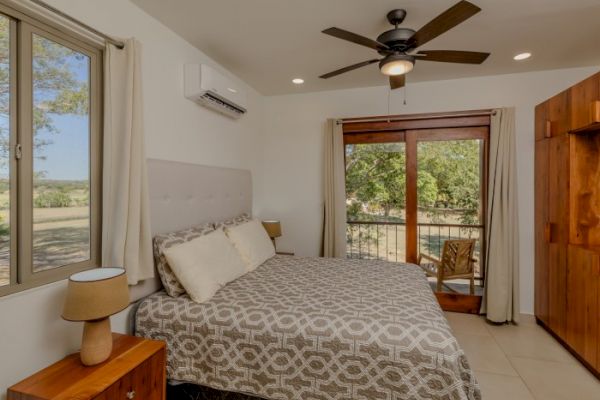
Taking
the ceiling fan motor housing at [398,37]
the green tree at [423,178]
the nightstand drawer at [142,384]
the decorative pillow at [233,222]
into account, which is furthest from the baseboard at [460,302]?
the nightstand drawer at [142,384]

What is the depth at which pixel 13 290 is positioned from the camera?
1.42m

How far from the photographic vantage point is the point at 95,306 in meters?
1.35

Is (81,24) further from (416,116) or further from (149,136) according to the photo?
(416,116)

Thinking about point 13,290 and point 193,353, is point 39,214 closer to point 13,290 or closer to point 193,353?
point 13,290

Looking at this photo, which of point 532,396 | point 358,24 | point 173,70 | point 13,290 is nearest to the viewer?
point 13,290

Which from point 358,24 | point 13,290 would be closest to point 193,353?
point 13,290

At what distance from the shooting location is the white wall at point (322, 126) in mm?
3195

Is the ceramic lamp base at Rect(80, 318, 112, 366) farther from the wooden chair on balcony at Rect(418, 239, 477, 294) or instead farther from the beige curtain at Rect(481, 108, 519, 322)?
the beige curtain at Rect(481, 108, 519, 322)

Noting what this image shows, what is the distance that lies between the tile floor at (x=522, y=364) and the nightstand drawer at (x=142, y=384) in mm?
2040

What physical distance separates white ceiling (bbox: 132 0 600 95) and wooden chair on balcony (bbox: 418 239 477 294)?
1.76 metres

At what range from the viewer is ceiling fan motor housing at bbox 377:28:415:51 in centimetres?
196

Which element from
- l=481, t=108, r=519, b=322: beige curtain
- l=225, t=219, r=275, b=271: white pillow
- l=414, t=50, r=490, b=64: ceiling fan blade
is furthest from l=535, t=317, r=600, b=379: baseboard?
l=225, t=219, r=275, b=271: white pillow

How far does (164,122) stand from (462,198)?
3.11 meters

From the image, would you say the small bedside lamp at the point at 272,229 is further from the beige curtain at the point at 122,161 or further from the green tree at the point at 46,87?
the green tree at the point at 46,87
